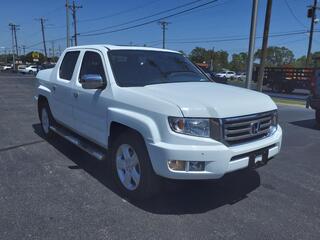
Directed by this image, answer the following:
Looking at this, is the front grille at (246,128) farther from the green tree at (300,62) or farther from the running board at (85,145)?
the green tree at (300,62)

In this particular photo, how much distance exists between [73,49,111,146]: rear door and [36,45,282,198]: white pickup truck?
1cm

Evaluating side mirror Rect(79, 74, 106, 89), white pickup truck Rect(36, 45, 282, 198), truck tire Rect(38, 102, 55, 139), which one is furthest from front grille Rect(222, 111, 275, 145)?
truck tire Rect(38, 102, 55, 139)

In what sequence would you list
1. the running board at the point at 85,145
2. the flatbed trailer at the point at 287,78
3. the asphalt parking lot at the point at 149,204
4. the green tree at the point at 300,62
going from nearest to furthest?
the asphalt parking lot at the point at 149,204, the running board at the point at 85,145, the flatbed trailer at the point at 287,78, the green tree at the point at 300,62

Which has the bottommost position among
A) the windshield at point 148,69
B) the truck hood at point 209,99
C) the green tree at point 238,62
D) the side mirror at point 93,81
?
the green tree at point 238,62

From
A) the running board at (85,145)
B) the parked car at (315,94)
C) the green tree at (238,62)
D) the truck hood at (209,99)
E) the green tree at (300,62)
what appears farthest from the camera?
the green tree at (238,62)

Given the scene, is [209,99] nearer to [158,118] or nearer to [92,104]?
[158,118]

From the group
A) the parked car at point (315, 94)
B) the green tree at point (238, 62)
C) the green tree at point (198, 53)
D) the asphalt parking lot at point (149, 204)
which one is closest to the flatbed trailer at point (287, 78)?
the parked car at point (315, 94)

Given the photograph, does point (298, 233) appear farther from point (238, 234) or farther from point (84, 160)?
point (84, 160)

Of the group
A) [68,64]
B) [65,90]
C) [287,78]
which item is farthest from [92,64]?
[287,78]

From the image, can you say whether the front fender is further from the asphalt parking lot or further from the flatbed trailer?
the flatbed trailer

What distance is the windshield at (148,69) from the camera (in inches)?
177

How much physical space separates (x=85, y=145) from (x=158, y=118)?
1967 millimetres

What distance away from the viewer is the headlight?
11.4ft

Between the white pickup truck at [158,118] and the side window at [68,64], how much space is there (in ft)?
0.15
